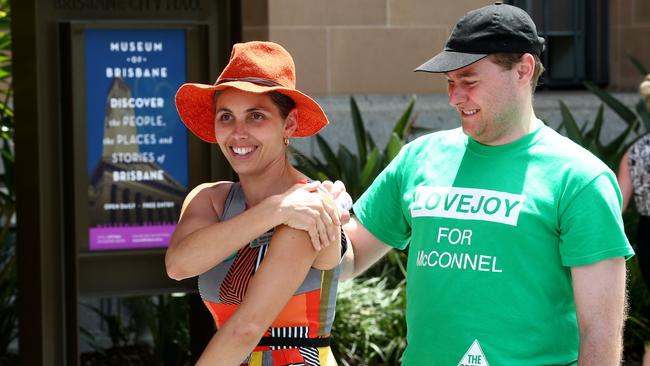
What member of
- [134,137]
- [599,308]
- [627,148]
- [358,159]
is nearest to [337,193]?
[599,308]

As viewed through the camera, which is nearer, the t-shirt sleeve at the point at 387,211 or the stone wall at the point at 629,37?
the t-shirt sleeve at the point at 387,211

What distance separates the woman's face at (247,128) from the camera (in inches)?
113

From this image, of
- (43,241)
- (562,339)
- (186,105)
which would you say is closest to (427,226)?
(562,339)

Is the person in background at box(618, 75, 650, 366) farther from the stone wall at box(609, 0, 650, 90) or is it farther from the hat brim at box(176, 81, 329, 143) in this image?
the hat brim at box(176, 81, 329, 143)

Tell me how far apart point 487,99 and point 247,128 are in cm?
65

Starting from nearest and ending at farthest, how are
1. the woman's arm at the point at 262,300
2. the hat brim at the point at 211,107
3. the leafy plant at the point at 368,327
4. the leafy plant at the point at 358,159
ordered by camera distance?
the woman's arm at the point at 262,300 → the hat brim at the point at 211,107 → the leafy plant at the point at 368,327 → the leafy plant at the point at 358,159

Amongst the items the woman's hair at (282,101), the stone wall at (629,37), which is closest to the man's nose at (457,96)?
the woman's hair at (282,101)

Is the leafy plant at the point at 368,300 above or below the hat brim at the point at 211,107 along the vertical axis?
below

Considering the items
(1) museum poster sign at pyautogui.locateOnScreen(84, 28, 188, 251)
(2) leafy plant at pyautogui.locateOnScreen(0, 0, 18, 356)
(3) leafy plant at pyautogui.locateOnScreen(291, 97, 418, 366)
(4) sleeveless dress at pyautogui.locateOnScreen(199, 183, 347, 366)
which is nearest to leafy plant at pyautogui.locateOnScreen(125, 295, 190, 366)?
(2) leafy plant at pyautogui.locateOnScreen(0, 0, 18, 356)

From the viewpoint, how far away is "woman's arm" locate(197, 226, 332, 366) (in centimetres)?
273

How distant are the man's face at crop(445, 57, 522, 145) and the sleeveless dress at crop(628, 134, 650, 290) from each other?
3.46m

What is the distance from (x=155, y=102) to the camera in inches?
214

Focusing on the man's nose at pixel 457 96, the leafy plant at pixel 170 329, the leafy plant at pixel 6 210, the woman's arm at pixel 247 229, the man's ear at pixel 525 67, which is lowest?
the leafy plant at pixel 170 329

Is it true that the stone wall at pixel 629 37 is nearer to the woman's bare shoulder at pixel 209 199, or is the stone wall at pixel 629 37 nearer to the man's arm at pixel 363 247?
the man's arm at pixel 363 247
